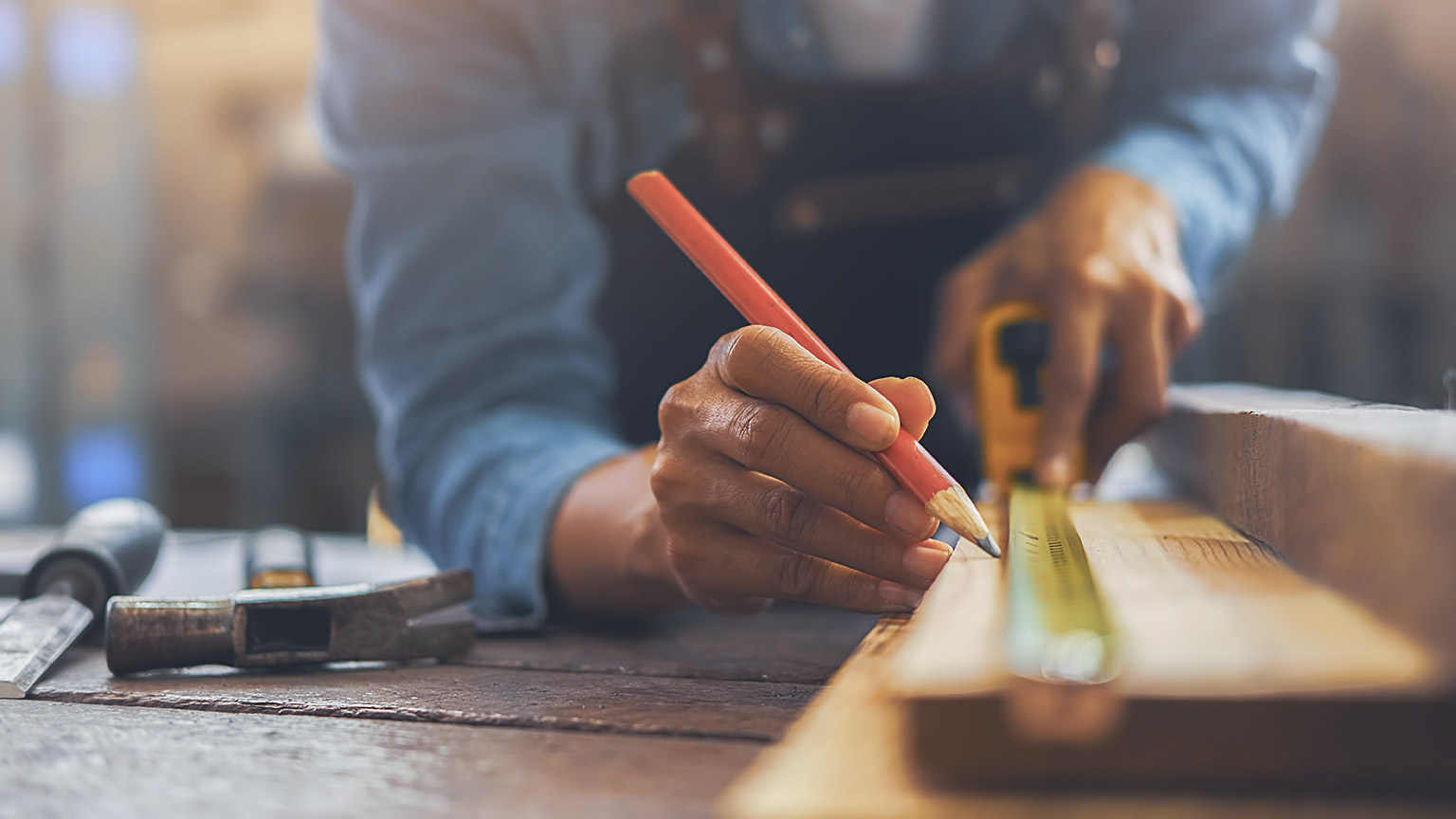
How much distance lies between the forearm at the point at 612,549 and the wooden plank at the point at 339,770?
0.77ft

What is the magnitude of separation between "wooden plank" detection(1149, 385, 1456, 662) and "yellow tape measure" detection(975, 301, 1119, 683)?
0.08 meters

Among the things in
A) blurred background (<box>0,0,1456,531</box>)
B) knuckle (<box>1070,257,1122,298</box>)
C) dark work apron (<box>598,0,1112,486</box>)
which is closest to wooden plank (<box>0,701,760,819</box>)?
knuckle (<box>1070,257,1122,298</box>)

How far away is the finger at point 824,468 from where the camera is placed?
0.50 m

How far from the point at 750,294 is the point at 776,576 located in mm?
153

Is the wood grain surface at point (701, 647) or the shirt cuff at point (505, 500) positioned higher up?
the shirt cuff at point (505, 500)

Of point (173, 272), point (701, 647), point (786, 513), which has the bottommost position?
point (701, 647)

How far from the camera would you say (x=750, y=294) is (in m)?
Result: 0.58

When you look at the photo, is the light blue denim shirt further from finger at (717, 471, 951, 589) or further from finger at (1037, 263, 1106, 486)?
finger at (717, 471, 951, 589)

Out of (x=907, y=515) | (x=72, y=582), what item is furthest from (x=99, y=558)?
(x=907, y=515)

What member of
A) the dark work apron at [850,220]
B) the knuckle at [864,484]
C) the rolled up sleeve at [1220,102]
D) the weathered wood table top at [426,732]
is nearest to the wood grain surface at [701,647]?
the weathered wood table top at [426,732]

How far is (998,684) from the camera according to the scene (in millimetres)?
265

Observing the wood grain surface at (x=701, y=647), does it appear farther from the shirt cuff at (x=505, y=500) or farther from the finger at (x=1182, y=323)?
the finger at (x=1182, y=323)

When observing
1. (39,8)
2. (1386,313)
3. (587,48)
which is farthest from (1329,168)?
(39,8)

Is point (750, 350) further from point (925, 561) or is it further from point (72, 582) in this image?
point (72, 582)
